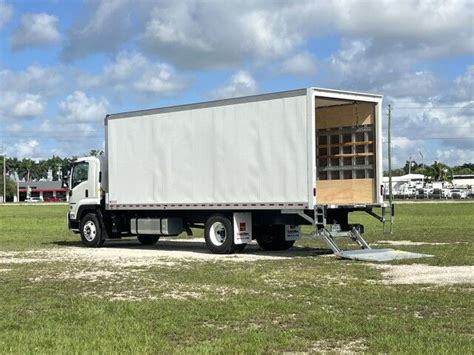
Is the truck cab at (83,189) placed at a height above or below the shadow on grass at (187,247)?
above

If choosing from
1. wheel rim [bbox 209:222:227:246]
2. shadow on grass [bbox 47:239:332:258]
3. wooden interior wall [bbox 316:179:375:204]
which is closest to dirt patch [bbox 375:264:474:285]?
shadow on grass [bbox 47:239:332:258]

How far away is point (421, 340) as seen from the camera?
786 centimetres

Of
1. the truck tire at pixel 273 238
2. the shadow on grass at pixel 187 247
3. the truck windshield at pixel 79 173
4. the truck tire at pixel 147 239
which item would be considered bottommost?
the shadow on grass at pixel 187 247

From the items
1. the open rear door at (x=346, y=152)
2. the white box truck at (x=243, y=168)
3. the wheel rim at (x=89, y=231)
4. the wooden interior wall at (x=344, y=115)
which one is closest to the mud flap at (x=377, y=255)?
the white box truck at (x=243, y=168)

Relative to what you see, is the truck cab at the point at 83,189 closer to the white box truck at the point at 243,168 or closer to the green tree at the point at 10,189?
the white box truck at the point at 243,168

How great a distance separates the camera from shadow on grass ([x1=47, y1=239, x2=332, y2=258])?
66.4 feet

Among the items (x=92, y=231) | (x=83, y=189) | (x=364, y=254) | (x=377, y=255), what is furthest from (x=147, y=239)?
(x=377, y=255)

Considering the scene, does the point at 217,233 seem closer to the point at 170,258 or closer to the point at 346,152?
the point at 170,258

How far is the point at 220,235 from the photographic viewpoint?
66.0ft

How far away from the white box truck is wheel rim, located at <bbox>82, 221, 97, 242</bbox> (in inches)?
1.9

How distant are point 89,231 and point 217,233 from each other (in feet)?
18.2

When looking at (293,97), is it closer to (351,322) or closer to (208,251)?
(208,251)

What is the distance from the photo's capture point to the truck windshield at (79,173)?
952 inches

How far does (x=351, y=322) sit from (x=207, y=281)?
4.86m
